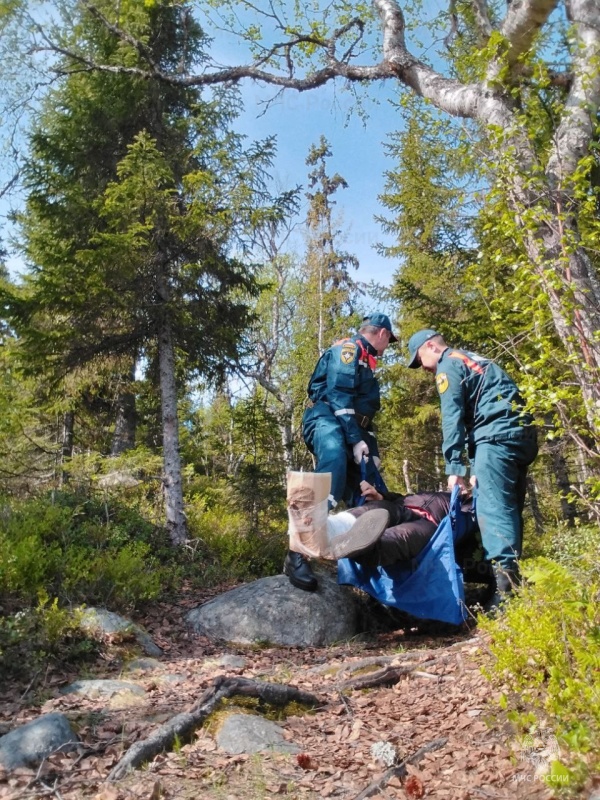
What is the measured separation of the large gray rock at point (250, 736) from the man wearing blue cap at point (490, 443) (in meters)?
2.41

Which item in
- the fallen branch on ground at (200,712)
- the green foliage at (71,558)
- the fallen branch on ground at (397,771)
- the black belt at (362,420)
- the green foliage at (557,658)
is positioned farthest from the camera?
the black belt at (362,420)

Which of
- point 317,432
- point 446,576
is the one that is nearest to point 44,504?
point 317,432

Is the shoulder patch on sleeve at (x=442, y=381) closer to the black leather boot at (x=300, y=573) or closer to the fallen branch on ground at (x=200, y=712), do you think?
the black leather boot at (x=300, y=573)

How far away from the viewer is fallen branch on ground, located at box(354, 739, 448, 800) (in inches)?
100

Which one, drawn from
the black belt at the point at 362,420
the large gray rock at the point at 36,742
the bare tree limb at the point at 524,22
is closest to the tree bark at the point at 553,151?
the bare tree limb at the point at 524,22

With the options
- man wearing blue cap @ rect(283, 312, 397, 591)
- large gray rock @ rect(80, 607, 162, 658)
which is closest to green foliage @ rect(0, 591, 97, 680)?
large gray rock @ rect(80, 607, 162, 658)

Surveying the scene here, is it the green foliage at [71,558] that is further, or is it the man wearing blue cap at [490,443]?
the green foliage at [71,558]

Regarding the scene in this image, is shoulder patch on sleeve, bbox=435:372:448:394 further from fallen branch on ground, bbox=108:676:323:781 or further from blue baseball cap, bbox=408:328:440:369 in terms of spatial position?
fallen branch on ground, bbox=108:676:323:781

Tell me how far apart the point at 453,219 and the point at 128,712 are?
24.7 feet

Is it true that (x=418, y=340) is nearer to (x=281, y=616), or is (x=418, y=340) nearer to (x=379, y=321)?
(x=379, y=321)

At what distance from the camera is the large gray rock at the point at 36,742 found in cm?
287

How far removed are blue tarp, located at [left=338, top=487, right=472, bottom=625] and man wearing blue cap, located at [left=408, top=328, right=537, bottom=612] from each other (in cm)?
30

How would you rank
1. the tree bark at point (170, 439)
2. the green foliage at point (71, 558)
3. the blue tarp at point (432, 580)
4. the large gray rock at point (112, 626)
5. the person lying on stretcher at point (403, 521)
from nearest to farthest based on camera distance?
the large gray rock at point (112, 626) < the person lying on stretcher at point (403, 521) < the blue tarp at point (432, 580) < the green foliage at point (71, 558) < the tree bark at point (170, 439)

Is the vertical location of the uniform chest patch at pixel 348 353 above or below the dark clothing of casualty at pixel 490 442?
above
